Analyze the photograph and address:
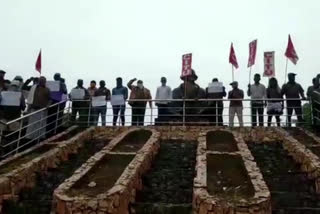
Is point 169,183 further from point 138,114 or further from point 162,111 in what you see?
point 162,111

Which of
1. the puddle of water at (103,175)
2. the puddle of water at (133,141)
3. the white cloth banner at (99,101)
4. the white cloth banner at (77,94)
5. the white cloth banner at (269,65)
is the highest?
the white cloth banner at (269,65)

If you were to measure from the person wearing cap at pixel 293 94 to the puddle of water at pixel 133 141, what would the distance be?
14.4 ft

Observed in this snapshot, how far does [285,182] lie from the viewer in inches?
387

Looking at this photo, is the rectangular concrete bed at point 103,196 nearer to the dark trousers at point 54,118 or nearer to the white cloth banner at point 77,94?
Result: the dark trousers at point 54,118

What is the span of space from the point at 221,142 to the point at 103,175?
4682 millimetres

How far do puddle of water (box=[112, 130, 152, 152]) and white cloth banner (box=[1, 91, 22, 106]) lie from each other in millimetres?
3115

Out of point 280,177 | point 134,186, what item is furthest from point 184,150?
point 134,186

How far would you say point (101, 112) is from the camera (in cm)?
1546

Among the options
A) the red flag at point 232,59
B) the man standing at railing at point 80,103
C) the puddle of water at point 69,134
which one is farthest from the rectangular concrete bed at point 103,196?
the red flag at point 232,59

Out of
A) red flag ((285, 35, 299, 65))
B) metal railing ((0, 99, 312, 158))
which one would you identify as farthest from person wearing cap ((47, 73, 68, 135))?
red flag ((285, 35, 299, 65))

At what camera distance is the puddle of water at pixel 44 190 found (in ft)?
27.2

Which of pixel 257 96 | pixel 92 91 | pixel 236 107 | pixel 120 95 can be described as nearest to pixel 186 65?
pixel 236 107

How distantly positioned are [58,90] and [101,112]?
5.51 ft

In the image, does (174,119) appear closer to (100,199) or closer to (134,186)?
(134,186)
